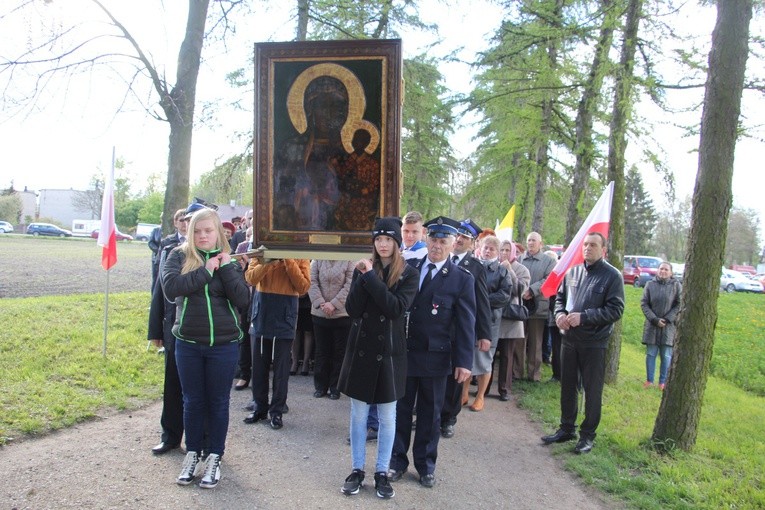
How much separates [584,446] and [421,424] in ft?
6.81

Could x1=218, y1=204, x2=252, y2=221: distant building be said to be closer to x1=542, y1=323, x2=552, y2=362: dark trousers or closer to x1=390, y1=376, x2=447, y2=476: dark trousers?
x1=542, y1=323, x2=552, y2=362: dark trousers

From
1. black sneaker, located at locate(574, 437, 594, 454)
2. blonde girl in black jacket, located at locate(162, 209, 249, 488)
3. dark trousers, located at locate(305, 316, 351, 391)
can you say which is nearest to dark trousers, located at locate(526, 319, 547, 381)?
black sneaker, located at locate(574, 437, 594, 454)

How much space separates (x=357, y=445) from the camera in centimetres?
458

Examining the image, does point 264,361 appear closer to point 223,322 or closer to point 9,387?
point 223,322

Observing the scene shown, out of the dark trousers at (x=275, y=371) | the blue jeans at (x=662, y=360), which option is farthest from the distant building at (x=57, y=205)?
the blue jeans at (x=662, y=360)

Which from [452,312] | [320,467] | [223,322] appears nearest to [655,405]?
[452,312]

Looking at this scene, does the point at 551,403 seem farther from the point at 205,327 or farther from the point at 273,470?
the point at 205,327

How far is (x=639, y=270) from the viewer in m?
36.3

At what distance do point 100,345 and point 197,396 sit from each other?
5.01 meters

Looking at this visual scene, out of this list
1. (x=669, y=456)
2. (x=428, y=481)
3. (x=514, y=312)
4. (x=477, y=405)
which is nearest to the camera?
(x=428, y=481)

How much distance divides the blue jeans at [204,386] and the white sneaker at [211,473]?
2.4 inches

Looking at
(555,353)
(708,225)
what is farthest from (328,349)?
(708,225)

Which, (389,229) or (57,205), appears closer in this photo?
(389,229)

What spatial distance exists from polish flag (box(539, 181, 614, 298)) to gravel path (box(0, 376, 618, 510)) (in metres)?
2.00
